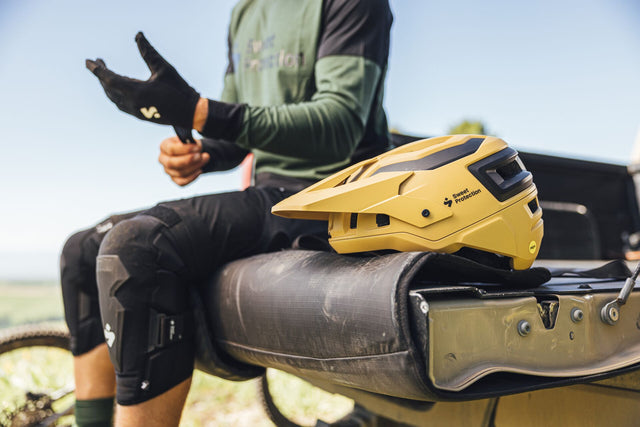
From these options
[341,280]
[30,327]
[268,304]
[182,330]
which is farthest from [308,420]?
[341,280]

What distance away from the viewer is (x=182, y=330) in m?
1.08

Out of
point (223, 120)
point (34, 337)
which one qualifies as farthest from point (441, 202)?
point (34, 337)

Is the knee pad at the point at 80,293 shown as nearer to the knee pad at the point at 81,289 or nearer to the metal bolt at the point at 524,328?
the knee pad at the point at 81,289

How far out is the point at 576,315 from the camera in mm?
756

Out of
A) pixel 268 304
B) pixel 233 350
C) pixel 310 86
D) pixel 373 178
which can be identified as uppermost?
pixel 310 86

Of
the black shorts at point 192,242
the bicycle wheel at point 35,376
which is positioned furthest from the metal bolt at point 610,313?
the bicycle wheel at point 35,376

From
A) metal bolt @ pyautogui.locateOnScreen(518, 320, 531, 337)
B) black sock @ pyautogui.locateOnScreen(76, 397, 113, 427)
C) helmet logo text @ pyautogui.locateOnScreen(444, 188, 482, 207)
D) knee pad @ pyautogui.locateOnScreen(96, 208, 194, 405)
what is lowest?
black sock @ pyautogui.locateOnScreen(76, 397, 113, 427)

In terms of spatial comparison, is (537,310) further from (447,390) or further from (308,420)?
(308,420)

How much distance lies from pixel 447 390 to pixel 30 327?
78.3 inches

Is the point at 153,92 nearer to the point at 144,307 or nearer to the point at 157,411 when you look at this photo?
the point at 144,307

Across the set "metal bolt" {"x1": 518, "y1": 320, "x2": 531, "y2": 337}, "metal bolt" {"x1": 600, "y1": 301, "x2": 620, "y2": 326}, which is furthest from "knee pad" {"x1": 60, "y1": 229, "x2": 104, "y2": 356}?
"metal bolt" {"x1": 600, "y1": 301, "x2": 620, "y2": 326}

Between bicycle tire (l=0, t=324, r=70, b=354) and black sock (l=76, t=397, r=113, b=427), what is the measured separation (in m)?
0.65

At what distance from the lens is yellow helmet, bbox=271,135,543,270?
81cm

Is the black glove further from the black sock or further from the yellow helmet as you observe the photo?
the black sock
